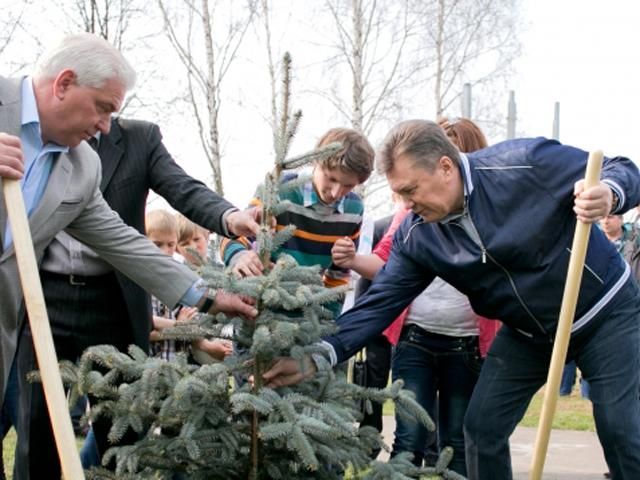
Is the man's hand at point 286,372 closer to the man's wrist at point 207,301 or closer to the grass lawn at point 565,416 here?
the man's wrist at point 207,301

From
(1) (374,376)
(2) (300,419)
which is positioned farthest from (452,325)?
(2) (300,419)

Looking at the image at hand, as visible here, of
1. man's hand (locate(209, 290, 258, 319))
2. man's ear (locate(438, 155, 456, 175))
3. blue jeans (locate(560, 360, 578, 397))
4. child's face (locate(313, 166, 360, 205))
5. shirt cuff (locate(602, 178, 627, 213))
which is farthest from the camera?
blue jeans (locate(560, 360, 578, 397))

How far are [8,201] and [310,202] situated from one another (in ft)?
5.04

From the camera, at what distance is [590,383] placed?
3551 mm

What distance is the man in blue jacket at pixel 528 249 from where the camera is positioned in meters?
3.46

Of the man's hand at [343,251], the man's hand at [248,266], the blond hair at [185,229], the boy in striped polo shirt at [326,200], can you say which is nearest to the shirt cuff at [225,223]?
the boy in striped polo shirt at [326,200]

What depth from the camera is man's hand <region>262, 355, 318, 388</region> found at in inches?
126

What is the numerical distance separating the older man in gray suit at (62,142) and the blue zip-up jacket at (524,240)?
95 cm

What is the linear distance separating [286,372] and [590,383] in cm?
122

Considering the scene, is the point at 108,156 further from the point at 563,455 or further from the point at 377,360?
the point at 563,455

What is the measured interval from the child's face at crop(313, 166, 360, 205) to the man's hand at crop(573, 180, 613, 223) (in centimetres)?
106

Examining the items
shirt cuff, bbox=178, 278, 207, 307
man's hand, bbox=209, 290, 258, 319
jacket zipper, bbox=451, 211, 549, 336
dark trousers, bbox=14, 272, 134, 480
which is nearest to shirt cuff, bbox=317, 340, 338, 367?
man's hand, bbox=209, 290, 258, 319

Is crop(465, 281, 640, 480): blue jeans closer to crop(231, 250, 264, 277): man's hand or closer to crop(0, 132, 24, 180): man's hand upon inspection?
crop(231, 250, 264, 277): man's hand

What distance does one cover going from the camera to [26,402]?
12.1ft
